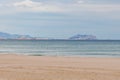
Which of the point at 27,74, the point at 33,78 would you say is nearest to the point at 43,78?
the point at 33,78

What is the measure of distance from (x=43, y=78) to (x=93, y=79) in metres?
2.20

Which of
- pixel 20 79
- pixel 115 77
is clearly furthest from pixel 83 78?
pixel 20 79

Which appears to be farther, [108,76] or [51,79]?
[108,76]

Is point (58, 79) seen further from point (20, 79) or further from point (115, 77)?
point (115, 77)

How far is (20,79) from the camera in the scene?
16.3 metres

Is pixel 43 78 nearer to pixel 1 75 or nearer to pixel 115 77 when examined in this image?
pixel 1 75

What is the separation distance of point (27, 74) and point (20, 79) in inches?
72.2

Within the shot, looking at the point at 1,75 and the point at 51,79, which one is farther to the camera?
the point at 1,75

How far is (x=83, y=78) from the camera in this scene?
1683 cm

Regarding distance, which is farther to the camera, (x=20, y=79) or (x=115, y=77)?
(x=115, y=77)

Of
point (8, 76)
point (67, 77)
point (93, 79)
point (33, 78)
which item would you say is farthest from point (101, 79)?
point (8, 76)

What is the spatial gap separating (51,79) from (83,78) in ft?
4.92

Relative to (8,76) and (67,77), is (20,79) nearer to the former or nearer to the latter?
(8,76)

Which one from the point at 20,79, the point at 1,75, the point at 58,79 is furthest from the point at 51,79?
the point at 1,75
